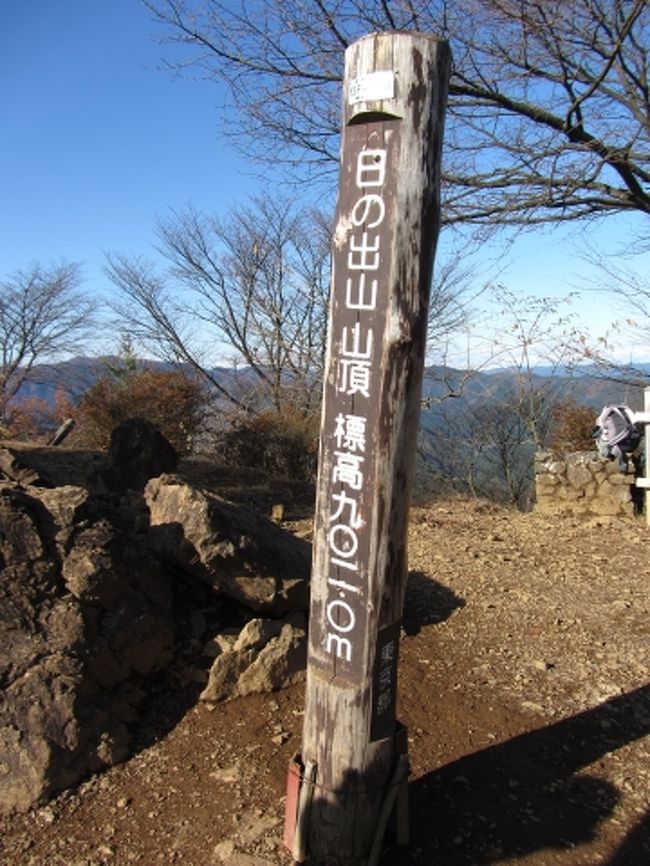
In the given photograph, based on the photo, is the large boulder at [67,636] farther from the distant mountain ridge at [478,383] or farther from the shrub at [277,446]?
the distant mountain ridge at [478,383]

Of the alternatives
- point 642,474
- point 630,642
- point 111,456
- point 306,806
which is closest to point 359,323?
point 306,806

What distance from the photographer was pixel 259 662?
3158mm

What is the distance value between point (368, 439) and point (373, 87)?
951 mm

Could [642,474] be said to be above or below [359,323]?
below

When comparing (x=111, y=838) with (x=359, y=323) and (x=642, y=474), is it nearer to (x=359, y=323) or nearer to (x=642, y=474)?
(x=359, y=323)

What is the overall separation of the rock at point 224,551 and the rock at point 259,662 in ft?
0.47

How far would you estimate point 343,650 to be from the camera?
6.89 feet

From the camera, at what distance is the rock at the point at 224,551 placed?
3.26 m

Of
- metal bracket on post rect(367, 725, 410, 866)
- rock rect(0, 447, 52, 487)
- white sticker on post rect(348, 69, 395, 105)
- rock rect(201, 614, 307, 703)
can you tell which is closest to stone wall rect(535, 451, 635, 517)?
rock rect(201, 614, 307, 703)

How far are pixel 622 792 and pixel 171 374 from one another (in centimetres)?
957

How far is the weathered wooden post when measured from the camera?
1905mm

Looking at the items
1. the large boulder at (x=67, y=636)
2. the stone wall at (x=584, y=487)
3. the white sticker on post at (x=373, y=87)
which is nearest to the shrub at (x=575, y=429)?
the stone wall at (x=584, y=487)

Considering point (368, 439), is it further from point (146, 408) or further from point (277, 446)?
point (146, 408)

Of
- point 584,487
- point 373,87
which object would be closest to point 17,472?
point 373,87
